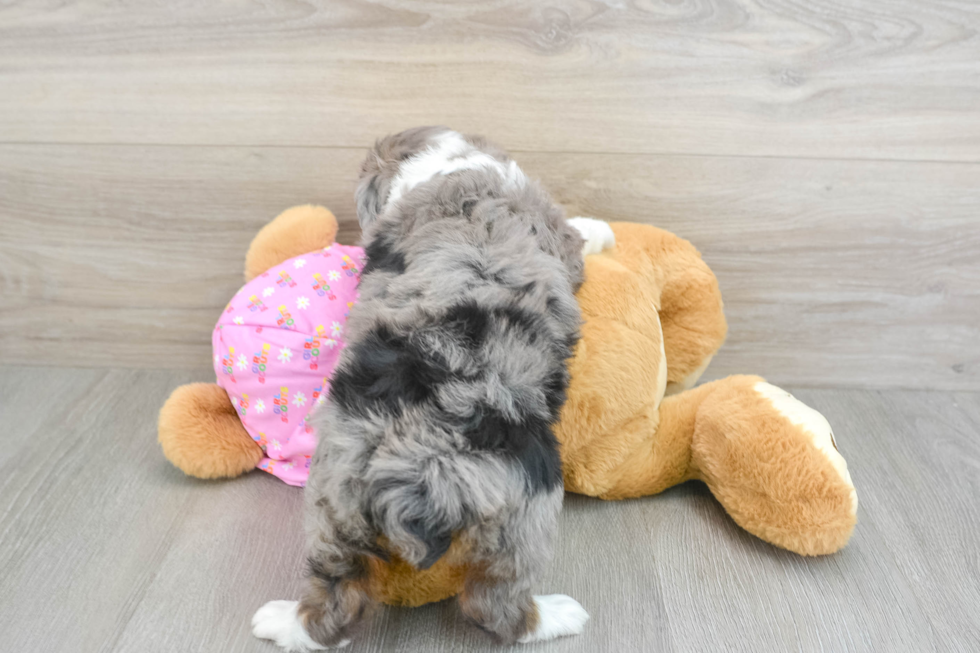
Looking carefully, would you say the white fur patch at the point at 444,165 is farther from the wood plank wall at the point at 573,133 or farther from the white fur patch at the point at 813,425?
the white fur patch at the point at 813,425

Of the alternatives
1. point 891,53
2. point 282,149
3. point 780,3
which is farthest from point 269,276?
point 891,53

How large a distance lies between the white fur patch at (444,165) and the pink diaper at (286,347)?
0.13 meters

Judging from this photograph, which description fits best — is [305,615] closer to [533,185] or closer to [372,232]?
[372,232]

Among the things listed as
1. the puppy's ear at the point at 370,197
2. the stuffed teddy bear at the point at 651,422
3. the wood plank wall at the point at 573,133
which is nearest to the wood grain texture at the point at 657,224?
the wood plank wall at the point at 573,133

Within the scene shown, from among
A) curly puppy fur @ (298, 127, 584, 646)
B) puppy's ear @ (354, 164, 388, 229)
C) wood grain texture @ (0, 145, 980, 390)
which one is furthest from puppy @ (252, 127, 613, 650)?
wood grain texture @ (0, 145, 980, 390)

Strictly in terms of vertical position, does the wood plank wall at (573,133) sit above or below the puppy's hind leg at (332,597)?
above

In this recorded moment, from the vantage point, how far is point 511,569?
741 mm

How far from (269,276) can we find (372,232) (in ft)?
0.87

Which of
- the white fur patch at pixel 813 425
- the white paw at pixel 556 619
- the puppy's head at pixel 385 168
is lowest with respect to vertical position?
the white paw at pixel 556 619

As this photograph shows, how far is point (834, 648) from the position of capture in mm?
850

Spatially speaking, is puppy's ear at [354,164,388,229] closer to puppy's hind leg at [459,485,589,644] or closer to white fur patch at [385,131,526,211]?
white fur patch at [385,131,526,211]

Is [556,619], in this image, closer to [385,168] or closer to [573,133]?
[385,168]

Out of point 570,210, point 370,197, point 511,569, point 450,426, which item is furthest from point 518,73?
point 511,569

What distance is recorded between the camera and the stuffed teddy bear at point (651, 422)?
36.8 inches
